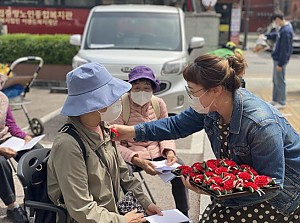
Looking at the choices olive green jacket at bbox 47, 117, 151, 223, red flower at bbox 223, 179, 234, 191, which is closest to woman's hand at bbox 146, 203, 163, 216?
olive green jacket at bbox 47, 117, 151, 223

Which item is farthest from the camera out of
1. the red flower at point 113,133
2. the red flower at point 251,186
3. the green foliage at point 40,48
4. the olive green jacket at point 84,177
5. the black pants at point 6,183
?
the green foliage at point 40,48

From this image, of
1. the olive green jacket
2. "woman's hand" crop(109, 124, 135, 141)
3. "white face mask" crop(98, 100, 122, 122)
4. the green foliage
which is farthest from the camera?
the green foliage

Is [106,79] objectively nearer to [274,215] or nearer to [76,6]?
[274,215]

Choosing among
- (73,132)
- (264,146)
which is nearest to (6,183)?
(73,132)

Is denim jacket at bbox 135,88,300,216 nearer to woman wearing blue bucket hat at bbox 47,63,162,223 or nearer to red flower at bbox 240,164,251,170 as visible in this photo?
red flower at bbox 240,164,251,170

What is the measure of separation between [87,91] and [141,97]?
53.7 inches

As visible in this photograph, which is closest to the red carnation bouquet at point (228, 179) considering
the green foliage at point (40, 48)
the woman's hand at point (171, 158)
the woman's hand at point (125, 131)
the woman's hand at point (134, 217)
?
the woman's hand at point (134, 217)

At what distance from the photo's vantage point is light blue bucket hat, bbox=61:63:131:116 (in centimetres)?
243

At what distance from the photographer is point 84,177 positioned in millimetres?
2406

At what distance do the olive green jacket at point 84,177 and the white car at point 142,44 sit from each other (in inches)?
162

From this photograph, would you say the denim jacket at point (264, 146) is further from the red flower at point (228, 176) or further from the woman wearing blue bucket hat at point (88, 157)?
the woman wearing blue bucket hat at point (88, 157)

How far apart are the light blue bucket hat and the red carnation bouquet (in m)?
0.62

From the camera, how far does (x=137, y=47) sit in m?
7.58

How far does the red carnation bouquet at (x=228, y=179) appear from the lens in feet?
7.09
